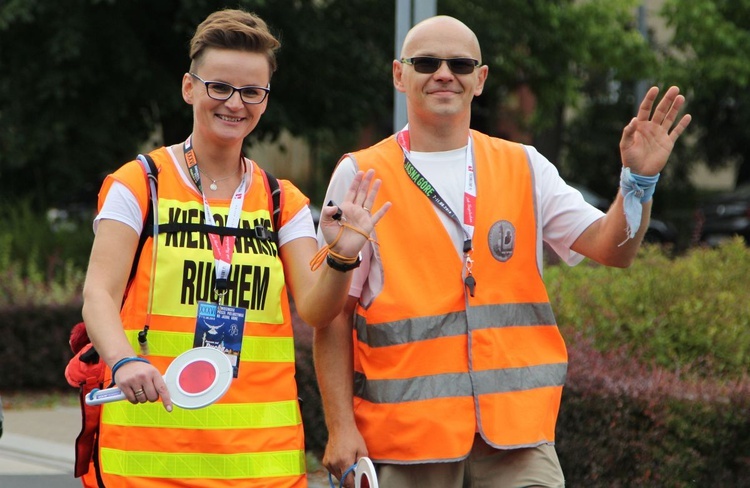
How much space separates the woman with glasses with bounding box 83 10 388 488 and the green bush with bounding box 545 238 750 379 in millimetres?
3584

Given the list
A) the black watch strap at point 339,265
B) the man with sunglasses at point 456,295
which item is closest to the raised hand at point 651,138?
the man with sunglasses at point 456,295

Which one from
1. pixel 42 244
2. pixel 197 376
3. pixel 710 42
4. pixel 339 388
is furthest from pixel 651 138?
pixel 710 42

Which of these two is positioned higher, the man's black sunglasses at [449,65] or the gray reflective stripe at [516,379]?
the man's black sunglasses at [449,65]

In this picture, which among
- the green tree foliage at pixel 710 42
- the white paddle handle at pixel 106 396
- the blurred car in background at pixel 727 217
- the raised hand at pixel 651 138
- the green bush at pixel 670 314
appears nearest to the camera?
the white paddle handle at pixel 106 396

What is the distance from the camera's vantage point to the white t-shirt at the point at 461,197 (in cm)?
379

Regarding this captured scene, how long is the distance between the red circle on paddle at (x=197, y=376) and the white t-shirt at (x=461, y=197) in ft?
1.95

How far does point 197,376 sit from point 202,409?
0.21 metres

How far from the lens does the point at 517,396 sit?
3.70 meters

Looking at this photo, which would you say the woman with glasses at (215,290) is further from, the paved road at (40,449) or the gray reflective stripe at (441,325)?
the paved road at (40,449)

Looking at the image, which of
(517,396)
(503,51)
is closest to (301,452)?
(517,396)

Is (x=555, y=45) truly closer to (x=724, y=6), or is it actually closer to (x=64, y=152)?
(x=724, y=6)

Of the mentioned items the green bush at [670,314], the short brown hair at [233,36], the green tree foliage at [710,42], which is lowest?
the green bush at [670,314]

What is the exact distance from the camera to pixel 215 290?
354 cm

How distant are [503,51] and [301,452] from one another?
1635 centimetres
